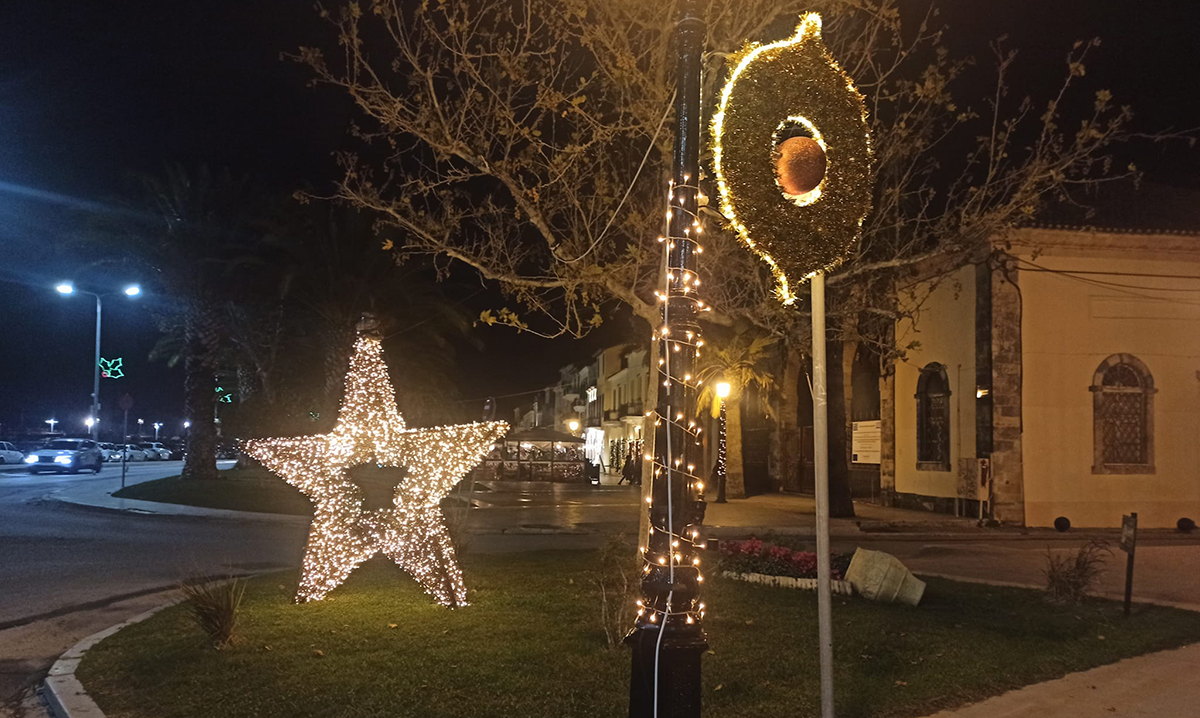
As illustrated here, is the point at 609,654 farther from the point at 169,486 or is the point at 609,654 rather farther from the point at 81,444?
the point at 81,444

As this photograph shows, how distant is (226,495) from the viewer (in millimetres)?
24438

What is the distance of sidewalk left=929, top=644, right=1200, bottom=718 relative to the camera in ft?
20.4

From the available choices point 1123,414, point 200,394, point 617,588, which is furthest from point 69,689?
point 200,394

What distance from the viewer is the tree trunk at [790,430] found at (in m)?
32.8

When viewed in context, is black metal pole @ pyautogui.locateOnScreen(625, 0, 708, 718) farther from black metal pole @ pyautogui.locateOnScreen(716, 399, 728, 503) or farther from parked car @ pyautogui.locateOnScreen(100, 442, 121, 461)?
parked car @ pyautogui.locateOnScreen(100, 442, 121, 461)

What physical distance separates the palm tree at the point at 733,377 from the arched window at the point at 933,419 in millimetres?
4188

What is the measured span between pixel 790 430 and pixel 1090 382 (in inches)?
489

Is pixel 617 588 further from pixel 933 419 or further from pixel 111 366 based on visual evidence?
pixel 111 366

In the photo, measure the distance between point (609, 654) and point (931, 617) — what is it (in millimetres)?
3749

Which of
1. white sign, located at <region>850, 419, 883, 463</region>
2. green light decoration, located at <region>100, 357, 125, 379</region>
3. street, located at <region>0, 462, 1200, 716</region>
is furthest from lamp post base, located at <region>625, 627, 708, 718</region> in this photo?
green light decoration, located at <region>100, 357, 125, 379</region>

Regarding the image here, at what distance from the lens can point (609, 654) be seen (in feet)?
24.2

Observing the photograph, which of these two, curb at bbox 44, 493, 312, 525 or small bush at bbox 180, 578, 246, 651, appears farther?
curb at bbox 44, 493, 312, 525

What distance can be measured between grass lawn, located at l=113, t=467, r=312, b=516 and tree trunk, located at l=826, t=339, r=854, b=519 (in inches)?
503

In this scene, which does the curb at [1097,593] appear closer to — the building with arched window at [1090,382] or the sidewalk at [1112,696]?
the sidewalk at [1112,696]
